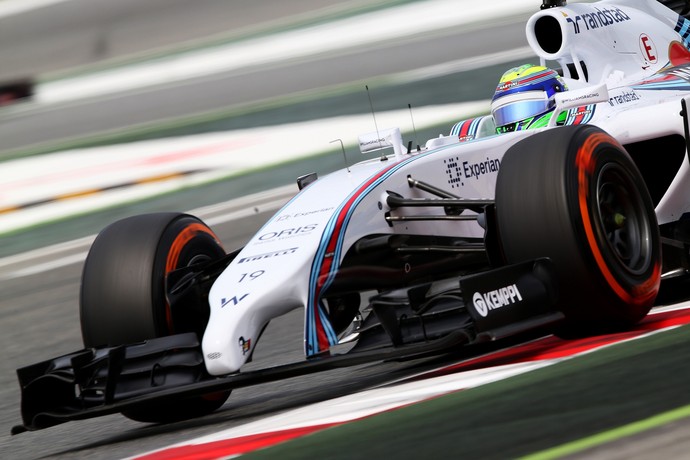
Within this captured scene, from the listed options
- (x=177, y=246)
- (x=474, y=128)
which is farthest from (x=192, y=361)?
(x=474, y=128)

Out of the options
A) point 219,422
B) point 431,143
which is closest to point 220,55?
point 431,143

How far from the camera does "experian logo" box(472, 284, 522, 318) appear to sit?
450 cm

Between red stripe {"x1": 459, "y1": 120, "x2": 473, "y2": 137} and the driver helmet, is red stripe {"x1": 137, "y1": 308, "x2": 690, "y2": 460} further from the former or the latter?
red stripe {"x1": 459, "y1": 120, "x2": 473, "y2": 137}

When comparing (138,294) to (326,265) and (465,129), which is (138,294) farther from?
(465,129)

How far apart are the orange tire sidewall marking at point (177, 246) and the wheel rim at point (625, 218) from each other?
77.3 inches

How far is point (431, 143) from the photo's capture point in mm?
6227

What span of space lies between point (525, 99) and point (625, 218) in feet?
5.28

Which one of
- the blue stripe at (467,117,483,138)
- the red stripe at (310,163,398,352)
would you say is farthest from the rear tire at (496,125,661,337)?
the blue stripe at (467,117,483,138)

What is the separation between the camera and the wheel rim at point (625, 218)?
5031 millimetres

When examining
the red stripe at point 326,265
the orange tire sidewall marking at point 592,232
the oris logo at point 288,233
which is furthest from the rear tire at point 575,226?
the oris logo at point 288,233

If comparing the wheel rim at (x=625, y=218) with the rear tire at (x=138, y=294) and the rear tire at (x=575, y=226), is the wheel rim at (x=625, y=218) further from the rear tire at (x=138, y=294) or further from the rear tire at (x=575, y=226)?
the rear tire at (x=138, y=294)

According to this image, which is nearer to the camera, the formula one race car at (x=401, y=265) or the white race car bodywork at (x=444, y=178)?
the formula one race car at (x=401, y=265)

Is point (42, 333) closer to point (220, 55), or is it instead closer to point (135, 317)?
point (135, 317)

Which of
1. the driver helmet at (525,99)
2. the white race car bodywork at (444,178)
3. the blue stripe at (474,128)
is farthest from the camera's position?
the blue stripe at (474,128)
